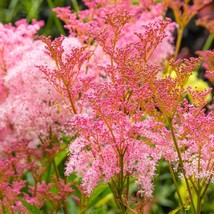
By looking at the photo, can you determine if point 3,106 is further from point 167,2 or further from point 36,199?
point 167,2

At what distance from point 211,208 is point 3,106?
1.03 metres

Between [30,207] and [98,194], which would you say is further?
[98,194]

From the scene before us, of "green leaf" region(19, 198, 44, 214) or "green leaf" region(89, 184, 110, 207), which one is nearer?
"green leaf" region(19, 198, 44, 214)

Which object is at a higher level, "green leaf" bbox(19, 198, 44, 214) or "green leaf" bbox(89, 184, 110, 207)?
"green leaf" bbox(19, 198, 44, 214)

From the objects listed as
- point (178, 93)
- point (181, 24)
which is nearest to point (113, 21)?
point (178, 93)

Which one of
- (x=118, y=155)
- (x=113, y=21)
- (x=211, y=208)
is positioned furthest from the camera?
(x=211, y=208)

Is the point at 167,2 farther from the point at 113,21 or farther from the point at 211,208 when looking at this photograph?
the point at 211,208

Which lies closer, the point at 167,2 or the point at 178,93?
the point at 178,93

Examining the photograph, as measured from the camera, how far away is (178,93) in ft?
3.13

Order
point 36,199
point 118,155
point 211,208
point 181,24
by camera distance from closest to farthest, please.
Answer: point 118,155
point 36,199
point 181,24
point 211,208

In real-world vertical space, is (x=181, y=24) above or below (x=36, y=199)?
above

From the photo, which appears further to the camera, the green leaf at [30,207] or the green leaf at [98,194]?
the green leaf at [98,194]

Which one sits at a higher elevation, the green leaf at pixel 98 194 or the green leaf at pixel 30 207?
the green leaf at pixel 30 207

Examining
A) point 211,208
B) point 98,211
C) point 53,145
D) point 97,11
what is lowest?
point 211,208
